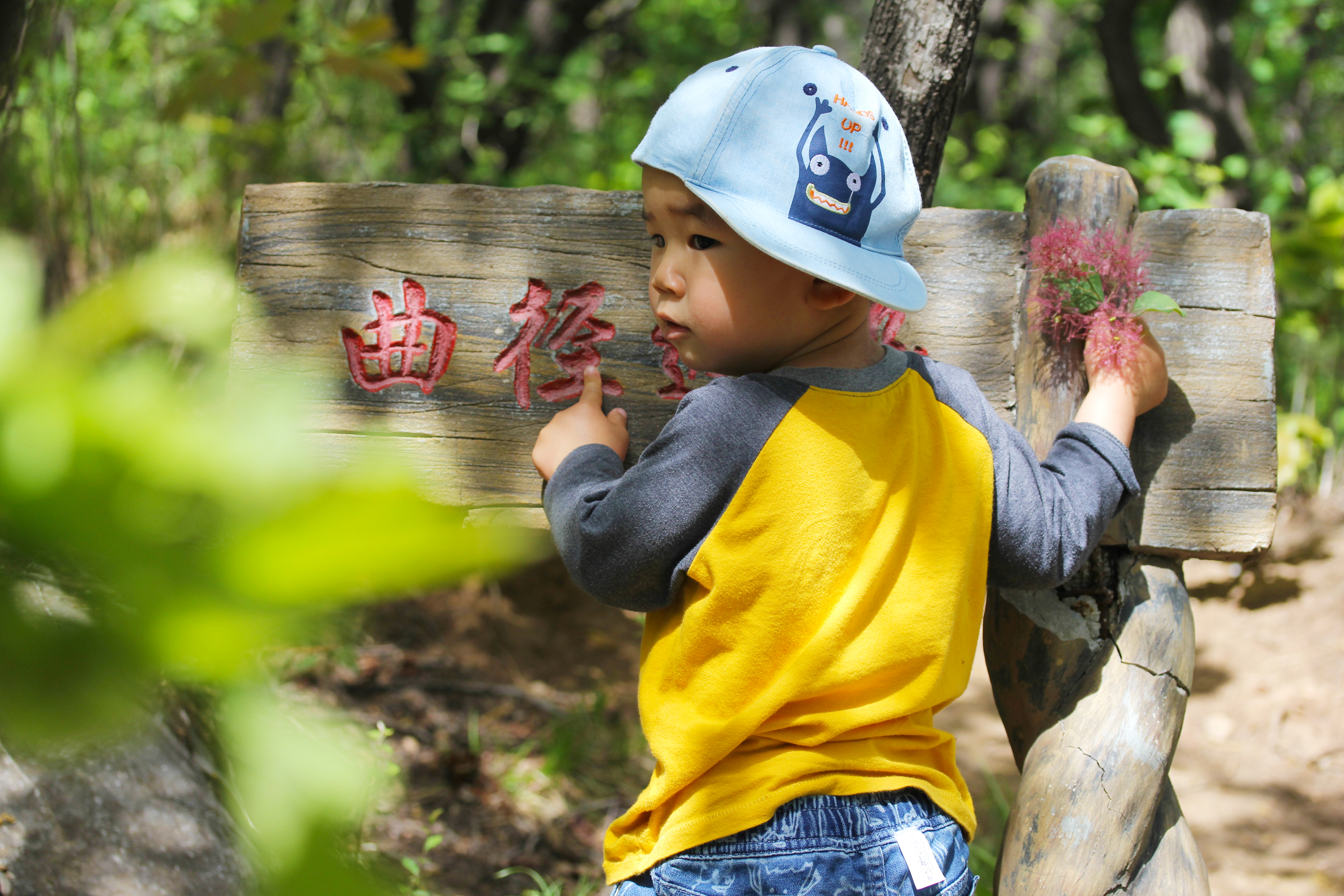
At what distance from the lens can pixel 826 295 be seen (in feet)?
3.70

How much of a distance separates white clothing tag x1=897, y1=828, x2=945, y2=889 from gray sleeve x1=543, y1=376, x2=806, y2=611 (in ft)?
1.19

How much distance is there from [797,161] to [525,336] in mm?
567

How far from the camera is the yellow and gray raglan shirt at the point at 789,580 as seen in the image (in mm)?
1072

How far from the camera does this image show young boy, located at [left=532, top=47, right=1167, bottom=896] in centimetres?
107

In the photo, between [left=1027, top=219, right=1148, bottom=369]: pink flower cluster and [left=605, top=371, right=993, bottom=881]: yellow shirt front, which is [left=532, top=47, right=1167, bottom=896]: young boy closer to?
[left=605, top=371, right=993, bottom=881]: yellow shirt front

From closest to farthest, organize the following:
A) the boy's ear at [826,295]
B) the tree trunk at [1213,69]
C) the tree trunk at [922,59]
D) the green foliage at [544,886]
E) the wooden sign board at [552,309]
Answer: the boy's ear at [826,295] < the wooden sign board at [552,309] < the tree trunk at [922,59] < the green foliage at [544,886] < the tree trunk at [1213,69]

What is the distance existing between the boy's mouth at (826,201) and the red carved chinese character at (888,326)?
0.40 m

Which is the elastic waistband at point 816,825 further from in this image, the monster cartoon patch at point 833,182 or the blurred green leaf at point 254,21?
the blurred green leaf at point 254,21

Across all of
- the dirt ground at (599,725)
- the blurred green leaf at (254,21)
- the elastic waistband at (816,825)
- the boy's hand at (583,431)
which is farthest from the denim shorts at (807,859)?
the blurred green leaf at (254,21)

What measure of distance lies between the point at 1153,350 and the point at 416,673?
2.32 metres

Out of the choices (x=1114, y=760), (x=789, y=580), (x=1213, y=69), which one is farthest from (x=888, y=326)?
(x=1213, y=69)

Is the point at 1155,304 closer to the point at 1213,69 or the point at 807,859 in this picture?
the point at 807,859

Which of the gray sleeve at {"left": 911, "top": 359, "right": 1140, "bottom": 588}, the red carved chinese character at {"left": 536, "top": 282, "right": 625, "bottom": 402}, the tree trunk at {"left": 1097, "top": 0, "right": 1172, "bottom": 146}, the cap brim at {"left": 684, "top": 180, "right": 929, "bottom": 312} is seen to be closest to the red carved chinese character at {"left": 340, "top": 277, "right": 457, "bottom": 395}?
the red carved chinese character at {"left": 536, "top": 282, "right": 625, "bottom": 402}

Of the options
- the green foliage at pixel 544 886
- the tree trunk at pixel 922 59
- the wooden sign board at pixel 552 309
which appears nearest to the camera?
the wooden sign board at pixel 552 309
